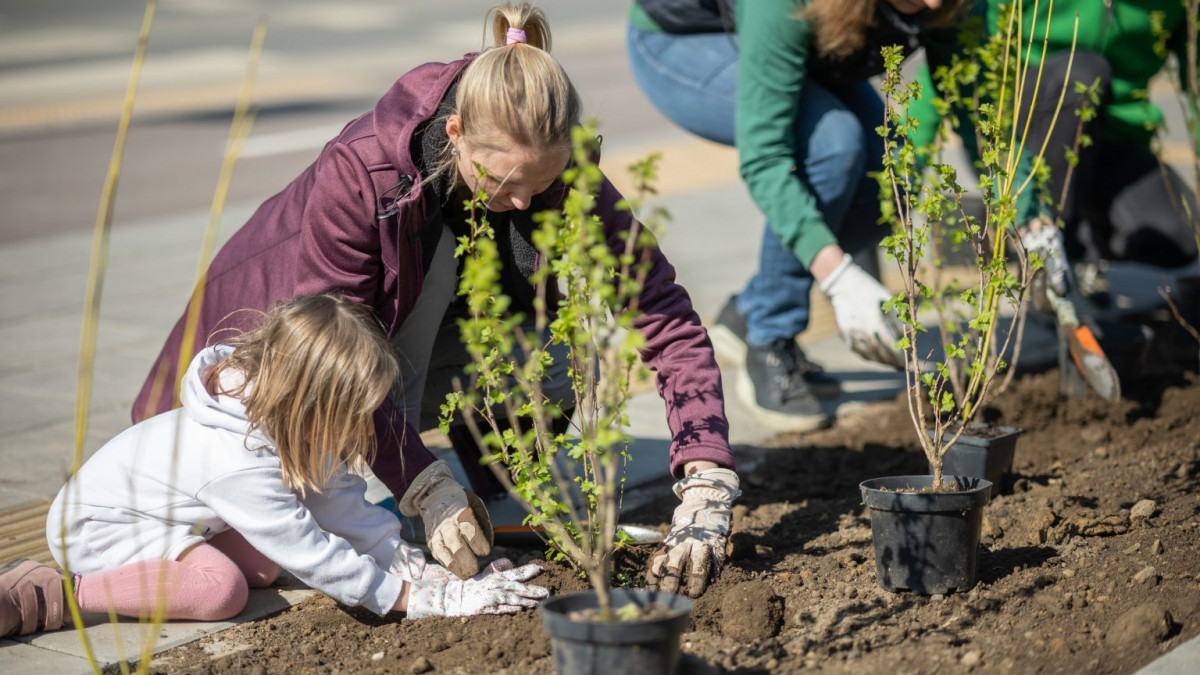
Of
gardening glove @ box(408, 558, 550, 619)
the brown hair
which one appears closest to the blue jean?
the brown hair

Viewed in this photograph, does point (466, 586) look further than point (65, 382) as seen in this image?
No

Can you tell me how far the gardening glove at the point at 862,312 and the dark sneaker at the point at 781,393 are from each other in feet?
2.21

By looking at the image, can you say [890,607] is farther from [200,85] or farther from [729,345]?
[200,85]

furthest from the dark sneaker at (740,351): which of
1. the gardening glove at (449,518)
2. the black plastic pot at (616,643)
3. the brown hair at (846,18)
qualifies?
the black plastic pot at (616,643)

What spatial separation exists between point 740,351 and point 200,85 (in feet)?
42.8

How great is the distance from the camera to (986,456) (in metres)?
3.24

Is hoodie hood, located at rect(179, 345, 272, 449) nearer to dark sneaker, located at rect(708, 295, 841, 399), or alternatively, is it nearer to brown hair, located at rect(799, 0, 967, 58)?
brown hair, located at rect(799, 0, 967, 58)

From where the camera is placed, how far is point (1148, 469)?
3.48 metres

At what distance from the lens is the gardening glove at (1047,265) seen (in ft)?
12.2

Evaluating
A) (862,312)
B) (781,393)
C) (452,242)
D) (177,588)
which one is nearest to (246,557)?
(177,588)

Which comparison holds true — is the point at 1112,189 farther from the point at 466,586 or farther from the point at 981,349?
the point at 466,586

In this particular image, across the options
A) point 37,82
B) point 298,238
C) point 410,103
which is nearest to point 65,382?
point 298,238

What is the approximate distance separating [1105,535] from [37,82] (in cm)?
1611

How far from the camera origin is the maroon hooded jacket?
2771 mm
